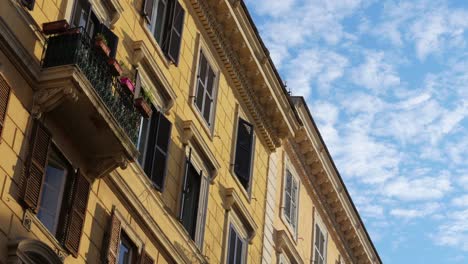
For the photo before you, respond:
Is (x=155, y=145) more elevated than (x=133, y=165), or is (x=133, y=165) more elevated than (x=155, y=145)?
(x=155, y=145)

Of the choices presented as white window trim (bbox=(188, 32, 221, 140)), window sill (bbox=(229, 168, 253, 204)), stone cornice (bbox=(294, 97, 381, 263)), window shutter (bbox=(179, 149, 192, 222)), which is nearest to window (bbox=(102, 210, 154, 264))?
window shutter (bbox=(179, 149, 192, 222))

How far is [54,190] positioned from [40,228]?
1171 millimetres

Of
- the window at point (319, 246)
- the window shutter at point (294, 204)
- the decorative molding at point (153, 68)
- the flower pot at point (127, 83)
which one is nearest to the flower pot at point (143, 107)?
the flower pot at point (127, 83)

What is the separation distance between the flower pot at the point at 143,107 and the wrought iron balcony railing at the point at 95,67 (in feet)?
0.34

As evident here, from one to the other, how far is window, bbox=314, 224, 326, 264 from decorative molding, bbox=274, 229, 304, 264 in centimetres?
226

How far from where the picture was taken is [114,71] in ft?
66.0

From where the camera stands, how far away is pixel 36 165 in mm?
18109

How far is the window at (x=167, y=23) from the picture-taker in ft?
80.1

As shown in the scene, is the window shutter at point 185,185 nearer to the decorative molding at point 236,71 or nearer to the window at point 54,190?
the decorative molding at point 236,71

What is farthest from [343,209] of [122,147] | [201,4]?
[122,147]

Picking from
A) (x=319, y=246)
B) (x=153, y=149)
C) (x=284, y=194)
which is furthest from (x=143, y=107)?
(x=319, y=246)

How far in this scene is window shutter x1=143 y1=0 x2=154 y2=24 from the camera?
77.8ft

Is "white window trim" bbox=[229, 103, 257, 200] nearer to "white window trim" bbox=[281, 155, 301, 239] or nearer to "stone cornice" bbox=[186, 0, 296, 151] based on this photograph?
"stone cornice" bbox=[186, 0, 296, 151]

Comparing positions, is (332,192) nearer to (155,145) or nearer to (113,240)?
(155,145)
